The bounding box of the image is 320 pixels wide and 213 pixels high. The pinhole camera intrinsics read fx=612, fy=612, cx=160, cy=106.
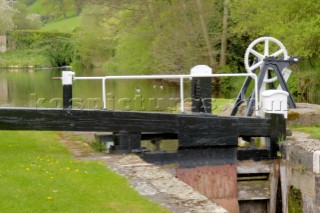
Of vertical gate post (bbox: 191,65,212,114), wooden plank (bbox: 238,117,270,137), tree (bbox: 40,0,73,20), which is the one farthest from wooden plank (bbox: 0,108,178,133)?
tree (bbox: 40,0,73,20)

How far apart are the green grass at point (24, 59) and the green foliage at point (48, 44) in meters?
0.74

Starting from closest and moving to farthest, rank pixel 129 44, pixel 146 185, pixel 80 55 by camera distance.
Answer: pixel 146 185 < pixel 129 44 < pixel 80 55

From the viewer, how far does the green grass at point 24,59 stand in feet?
233

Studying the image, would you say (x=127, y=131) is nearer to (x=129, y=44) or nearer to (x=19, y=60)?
(x=129, y=44)

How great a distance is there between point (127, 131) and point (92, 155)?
79 centimetres

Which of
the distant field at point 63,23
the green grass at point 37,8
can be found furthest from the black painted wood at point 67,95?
the green grass at point 37,8

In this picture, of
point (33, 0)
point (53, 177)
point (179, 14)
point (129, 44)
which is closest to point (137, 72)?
→ point (129, 44)

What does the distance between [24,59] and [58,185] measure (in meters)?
65.8

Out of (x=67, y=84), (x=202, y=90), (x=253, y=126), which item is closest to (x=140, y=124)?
(x=202, y=90)

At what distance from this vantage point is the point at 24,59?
7219 cm

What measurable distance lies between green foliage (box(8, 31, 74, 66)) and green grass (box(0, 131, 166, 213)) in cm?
6373

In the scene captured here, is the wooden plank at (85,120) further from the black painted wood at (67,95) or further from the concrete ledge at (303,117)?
the concrete ledge at (303,117)

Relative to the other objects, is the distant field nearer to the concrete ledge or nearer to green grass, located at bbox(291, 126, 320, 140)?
the concrete ledge

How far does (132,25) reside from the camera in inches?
1351
